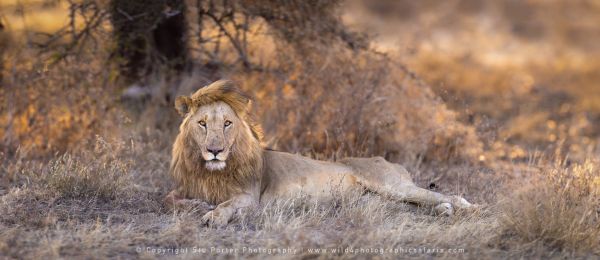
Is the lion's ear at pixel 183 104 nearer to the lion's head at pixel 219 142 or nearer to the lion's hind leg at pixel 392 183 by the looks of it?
the lion's head at pixel 219 142

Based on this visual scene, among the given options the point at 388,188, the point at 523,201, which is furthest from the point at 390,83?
the point at 523,201

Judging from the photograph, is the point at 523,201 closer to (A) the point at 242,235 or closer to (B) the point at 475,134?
(A) the point at 242,235

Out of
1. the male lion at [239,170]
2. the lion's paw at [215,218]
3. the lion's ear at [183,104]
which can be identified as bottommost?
the lion's paw at [215,218]

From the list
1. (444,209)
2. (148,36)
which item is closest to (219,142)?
(444,209)

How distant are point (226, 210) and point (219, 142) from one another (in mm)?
490

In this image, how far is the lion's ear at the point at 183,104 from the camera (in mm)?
5926

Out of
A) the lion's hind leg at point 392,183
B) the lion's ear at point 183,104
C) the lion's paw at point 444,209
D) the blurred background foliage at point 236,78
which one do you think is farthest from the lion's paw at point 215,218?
the blurred background foliage at point 236,78

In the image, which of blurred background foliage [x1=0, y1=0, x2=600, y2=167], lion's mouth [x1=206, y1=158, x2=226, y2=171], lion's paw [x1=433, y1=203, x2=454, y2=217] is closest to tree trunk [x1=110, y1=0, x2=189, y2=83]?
blurred background foliage [x1=0, y1=0, x2=600, y2=167]

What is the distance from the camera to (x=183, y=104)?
5.99m

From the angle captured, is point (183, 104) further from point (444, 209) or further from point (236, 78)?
point (236, 78)

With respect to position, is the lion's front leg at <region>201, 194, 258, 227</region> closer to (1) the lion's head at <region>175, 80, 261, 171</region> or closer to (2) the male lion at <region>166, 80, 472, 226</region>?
(2) the male lion at <region>166, 80, 472, 226</region>

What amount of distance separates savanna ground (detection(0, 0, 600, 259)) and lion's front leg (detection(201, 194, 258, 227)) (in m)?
0.09

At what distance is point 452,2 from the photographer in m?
31.2

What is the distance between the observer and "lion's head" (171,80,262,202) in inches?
227
